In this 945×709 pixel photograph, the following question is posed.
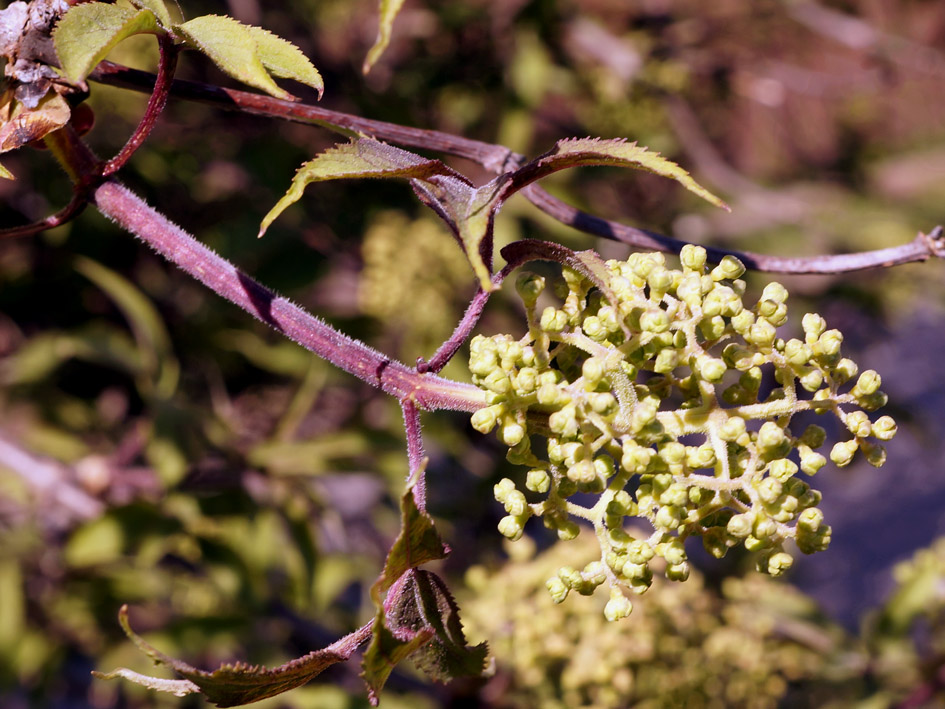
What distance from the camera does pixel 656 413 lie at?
2.05 ft

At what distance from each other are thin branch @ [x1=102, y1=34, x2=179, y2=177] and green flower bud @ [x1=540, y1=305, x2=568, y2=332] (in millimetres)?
340

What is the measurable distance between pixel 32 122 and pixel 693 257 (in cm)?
53

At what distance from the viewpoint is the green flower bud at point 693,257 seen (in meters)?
0.66

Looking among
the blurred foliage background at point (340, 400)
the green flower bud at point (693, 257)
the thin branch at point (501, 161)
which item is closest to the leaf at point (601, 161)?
the green flower bud at point (693, 257)

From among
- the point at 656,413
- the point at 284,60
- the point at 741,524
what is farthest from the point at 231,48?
the point at 741,524

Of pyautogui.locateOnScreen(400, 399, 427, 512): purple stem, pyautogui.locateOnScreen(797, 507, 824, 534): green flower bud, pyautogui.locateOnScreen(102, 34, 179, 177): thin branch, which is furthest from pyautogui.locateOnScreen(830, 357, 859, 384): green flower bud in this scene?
pyautogui.locateOnScreen(102, 34, 179, 177): thin branch

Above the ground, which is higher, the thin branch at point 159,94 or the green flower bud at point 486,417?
the thin branch at point 159,94

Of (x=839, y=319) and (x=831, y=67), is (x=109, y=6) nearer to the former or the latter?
(x=839, y=319)

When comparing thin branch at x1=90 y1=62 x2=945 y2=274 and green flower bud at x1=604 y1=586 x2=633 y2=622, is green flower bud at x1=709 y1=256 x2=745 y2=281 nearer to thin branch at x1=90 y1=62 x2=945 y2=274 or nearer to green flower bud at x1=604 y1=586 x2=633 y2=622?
thin branch at x1=90 y1=62 x2=945 y2=274

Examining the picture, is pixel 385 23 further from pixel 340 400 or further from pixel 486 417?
pixel 340 400

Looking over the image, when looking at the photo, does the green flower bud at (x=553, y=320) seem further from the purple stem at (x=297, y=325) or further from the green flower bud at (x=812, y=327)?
the green flower bud at (x=812, y=327)

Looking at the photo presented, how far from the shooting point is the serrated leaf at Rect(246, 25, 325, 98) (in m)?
0.60

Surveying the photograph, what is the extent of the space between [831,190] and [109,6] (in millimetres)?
3582

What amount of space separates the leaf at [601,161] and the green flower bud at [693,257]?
5cm
